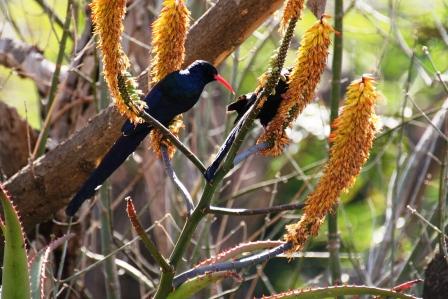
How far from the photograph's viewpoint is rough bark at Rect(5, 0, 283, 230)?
3.22 metres

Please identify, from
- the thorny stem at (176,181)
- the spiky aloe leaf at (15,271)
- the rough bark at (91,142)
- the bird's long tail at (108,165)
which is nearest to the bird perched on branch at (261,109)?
the thorny stem at (176,181)

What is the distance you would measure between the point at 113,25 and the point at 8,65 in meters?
2.53

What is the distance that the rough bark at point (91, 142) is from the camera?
3.22 m

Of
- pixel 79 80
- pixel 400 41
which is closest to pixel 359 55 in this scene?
pixel 400 41

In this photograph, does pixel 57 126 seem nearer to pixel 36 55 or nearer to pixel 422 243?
pixel 36 55

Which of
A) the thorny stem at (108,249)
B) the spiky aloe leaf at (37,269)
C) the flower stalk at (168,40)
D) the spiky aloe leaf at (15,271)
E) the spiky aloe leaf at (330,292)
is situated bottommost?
the thorny stem at (108,249)

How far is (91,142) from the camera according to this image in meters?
3.37

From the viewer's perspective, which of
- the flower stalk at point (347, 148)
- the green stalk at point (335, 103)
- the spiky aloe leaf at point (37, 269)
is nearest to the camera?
the flower stalk at point (347, 148)

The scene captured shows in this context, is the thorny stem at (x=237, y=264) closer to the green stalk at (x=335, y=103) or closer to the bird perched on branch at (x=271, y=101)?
the bird perched on branch at (x=271, y=101)

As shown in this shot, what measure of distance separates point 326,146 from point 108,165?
2.31 m

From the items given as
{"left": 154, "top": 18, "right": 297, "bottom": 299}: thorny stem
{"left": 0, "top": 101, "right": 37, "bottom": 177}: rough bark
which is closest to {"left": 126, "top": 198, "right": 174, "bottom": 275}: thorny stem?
{"left": 154, "top": 18, "right": 297, "bottom": 299}: thorny stem

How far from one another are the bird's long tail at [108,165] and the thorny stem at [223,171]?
20.5 inches

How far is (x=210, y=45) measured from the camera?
3.26 metres

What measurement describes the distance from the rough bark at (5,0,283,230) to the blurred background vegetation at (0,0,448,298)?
0.79 ft
